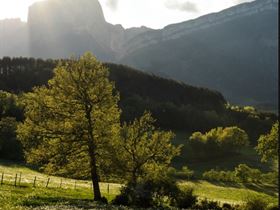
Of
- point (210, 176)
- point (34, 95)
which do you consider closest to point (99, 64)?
point (34, 95)

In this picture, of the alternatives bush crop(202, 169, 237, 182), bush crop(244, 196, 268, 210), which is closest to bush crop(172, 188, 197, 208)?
bush crop(244, 196, 268, 210)

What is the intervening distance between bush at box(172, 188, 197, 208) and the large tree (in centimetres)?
839

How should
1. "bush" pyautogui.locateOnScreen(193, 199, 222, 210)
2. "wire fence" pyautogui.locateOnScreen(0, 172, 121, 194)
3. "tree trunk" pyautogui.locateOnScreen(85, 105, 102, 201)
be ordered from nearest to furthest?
"tree trunk" pyautogui.locateOnScreen(85, 105, 102, 201)
"bush" pyautogui.locateOnScreen(193, 199, 222, 210)
"wire fence" pyautogui.locateOnScreen(0, 172, 121, 194)

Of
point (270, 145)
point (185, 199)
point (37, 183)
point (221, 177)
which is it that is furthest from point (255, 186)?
point (185, 199)

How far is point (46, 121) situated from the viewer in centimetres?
4803

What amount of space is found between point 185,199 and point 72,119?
14.6 meters

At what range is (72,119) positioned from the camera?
160 ft

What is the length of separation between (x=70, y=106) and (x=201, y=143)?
124793 mm

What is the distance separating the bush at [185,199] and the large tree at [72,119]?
8.39 metres

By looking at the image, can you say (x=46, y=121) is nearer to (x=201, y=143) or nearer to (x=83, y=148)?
(x=83, y=148)

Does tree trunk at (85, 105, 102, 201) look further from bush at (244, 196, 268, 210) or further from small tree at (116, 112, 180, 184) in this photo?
bush at (244, 196, 268, 210)

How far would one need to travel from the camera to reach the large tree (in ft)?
156

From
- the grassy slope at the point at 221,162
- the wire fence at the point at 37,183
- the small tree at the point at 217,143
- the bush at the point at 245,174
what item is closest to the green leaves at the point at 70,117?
the wire fence at the point at 37,183

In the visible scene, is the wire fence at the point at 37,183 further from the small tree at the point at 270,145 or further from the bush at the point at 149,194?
the small tree at the point at 270,145
